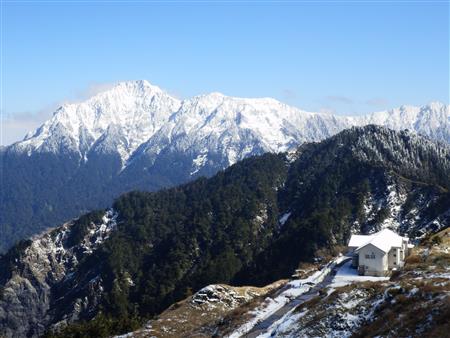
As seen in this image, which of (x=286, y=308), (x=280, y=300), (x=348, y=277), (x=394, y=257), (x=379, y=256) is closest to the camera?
(x=286, y=308)

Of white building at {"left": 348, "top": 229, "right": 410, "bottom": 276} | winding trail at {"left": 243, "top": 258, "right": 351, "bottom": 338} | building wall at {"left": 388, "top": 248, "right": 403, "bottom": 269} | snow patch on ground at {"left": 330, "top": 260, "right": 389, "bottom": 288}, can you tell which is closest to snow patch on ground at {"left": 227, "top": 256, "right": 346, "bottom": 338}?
winding trail at {"left": 243, "top": 258, "right": 351, "bottom": 338}

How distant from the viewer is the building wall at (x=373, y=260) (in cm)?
8088

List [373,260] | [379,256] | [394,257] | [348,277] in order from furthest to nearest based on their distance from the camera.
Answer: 1. [394,257]
2. [373,260]
3. [379,256]
4. [348,277]

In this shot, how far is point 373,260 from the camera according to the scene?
81.9 metres

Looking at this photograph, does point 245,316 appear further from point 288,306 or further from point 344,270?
point 344,270

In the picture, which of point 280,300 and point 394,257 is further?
point 394,257

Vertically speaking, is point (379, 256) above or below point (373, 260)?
above

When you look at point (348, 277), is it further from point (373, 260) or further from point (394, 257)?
point (394, 257)

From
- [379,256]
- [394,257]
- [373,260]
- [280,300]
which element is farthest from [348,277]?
[280,300]

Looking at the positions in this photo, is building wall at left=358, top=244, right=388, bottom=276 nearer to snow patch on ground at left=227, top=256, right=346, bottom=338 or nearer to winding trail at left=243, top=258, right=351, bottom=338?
winding trail at left=243, top=258, right=351, bottom=338

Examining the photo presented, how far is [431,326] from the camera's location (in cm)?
3725

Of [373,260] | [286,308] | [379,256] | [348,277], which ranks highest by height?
[379,256]

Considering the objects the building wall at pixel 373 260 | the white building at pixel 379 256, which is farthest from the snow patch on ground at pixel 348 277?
the building wall at pixel 373 260

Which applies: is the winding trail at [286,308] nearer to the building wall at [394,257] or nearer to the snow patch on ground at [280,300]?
the snow patch on ground at [280,300]
